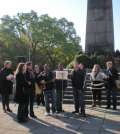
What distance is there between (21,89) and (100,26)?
15.2 metres

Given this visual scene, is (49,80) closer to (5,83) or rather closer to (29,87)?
(29,87)

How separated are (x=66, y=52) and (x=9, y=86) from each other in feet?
155

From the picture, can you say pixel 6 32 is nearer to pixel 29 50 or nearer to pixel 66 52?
pixel 29 50

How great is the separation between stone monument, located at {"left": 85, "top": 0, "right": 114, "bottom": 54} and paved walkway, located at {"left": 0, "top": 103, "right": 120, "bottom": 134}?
1265cm

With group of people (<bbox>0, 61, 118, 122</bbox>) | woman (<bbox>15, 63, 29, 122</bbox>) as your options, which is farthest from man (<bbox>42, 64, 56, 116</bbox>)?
woman (<bbox>15, 63, 29, 122</bbox>)

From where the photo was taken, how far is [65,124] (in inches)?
394

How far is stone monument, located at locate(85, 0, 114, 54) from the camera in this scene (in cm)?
2445

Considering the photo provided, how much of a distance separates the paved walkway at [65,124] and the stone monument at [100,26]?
12647mm

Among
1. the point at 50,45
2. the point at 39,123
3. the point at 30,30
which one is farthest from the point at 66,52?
the point at 39,123

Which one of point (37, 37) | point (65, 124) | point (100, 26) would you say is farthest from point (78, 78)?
point (37, 37)

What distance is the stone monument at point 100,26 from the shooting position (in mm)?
24453

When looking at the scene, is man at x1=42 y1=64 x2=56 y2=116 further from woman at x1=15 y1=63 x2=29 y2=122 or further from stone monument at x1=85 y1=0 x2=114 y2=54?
stone monument at x1=85 y1=0 x2=114 y2=54

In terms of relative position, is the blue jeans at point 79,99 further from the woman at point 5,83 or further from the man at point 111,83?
the woman at point 5,83

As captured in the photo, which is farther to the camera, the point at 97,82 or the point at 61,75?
the point at 97,82
